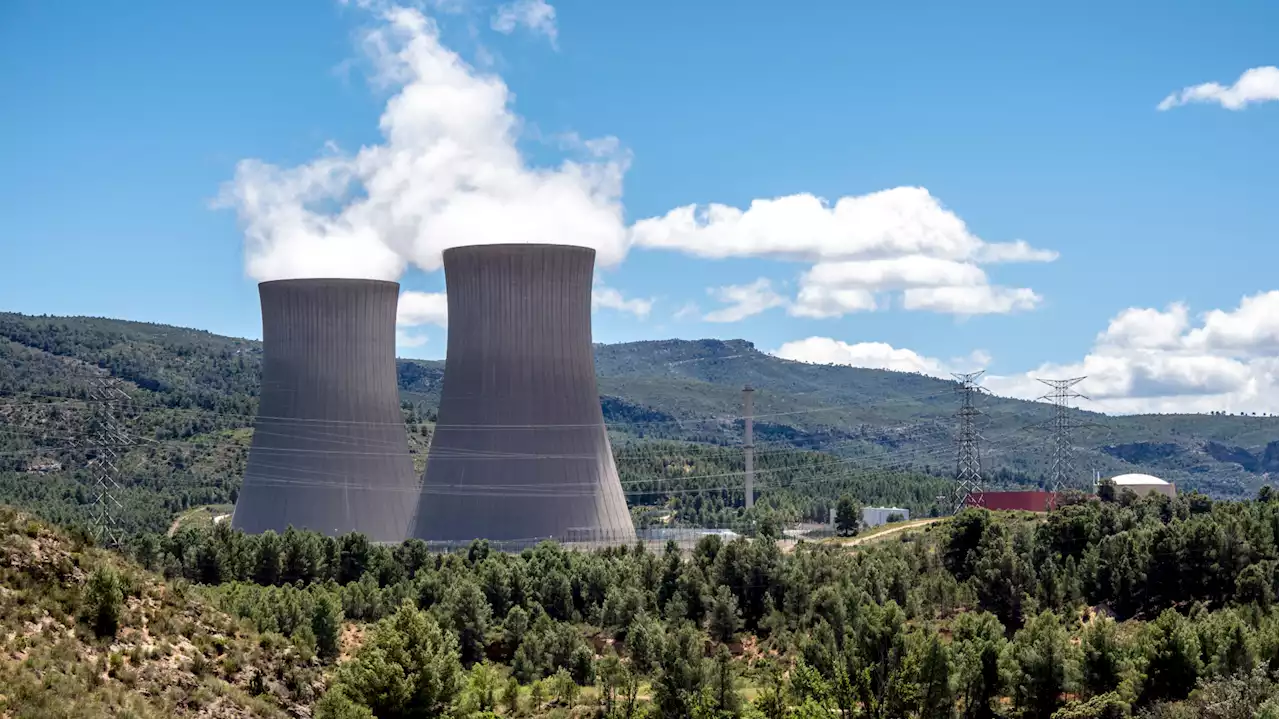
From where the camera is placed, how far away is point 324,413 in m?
48.7

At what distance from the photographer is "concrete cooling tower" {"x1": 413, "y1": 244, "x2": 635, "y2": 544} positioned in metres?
45.7

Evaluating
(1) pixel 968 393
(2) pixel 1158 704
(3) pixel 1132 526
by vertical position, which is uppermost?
(1) pixel 968 393

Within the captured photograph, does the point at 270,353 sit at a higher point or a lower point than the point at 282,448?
higher

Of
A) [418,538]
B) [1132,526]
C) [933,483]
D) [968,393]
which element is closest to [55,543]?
[418,538]

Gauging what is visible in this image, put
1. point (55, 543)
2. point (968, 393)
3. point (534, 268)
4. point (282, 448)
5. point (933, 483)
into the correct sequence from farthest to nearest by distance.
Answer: point (933, 483) → point (968, 393) → point (282, 448) → point (534, 268) → point (55, 543)

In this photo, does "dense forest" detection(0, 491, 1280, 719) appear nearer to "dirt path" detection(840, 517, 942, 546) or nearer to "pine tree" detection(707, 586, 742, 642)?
"pine tree" detection(707, 586, 742, 642)

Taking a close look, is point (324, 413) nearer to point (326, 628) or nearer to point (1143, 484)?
point (326, 628)

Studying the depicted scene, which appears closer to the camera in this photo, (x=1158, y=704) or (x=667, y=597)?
(x=1158, y=704)

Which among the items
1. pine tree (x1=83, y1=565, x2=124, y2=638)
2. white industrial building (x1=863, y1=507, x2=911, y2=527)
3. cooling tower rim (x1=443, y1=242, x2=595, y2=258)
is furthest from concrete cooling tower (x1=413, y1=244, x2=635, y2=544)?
white industrial building (x1=863, y1=507, x2=911, y2=527)

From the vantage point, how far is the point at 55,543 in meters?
23.5

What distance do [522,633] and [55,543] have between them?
16760mm

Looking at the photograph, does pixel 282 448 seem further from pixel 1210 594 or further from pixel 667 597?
pixel 1210 594

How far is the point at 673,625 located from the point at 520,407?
10.3 metres

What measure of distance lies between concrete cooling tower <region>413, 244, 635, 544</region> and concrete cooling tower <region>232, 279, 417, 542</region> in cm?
359
